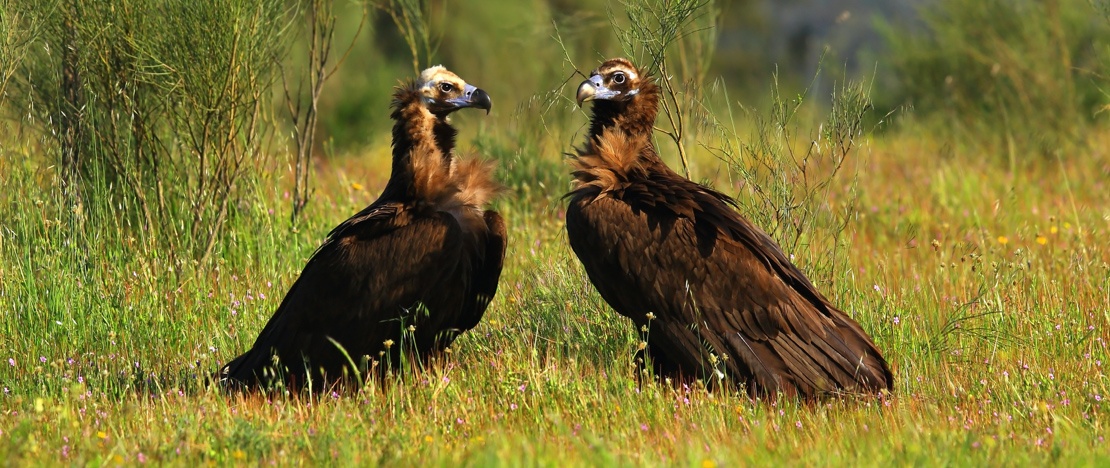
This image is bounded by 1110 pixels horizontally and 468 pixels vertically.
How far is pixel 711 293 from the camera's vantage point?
17.2 ft

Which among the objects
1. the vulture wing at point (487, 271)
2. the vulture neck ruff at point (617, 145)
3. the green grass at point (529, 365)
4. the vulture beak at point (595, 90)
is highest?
the vulture beak at point (595, 90)

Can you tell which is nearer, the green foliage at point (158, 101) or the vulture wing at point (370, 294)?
the vulture wing at point (370, 294)

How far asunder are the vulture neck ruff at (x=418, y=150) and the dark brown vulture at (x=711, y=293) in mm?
650

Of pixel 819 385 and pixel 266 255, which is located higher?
pixel 266 255

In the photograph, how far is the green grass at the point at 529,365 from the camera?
4188mm

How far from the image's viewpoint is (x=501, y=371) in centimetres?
520

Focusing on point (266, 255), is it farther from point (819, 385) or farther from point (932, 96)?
point (932, 96)

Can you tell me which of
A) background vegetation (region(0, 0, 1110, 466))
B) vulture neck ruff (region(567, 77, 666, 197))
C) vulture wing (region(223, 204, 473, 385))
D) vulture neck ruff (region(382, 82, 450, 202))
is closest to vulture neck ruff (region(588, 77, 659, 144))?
vulture neck ruff (region(567, 77, 666, 197))

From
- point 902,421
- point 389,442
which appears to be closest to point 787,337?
point 902,421

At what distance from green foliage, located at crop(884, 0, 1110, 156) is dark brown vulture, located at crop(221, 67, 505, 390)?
230 inches

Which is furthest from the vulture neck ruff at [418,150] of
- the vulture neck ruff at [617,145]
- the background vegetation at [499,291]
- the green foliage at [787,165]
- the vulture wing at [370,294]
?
the green foliage at [787,165]

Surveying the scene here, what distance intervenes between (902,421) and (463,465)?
1740 mm

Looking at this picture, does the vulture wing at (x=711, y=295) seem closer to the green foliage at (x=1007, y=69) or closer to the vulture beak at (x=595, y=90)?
the vulture beak at (x=595, y=90)

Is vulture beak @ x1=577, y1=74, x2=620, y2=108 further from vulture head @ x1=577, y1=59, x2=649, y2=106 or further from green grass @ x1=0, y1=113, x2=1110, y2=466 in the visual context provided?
green grass @ x1=0, y1=113, x2=1110, y2=466
